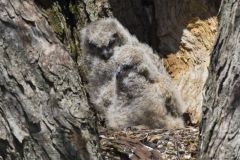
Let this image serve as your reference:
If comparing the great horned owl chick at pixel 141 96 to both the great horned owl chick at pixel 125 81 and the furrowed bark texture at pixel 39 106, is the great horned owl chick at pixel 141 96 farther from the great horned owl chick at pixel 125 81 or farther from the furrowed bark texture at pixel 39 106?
the furrowed bark texture at pixel 39 106

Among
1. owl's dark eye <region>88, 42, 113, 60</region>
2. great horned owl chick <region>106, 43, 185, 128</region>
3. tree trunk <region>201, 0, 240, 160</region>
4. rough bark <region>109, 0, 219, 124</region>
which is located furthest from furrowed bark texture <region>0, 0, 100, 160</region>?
rough bark <region>109, 0, 219, 124</region>

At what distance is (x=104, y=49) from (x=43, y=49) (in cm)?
251

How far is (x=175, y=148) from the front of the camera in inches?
209

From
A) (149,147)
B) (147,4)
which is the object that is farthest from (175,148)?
(147,4)

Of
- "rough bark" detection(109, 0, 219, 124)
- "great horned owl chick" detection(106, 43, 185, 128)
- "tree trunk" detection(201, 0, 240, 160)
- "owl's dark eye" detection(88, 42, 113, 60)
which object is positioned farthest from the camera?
"rough bark" detection(109, 0, 219, 124)

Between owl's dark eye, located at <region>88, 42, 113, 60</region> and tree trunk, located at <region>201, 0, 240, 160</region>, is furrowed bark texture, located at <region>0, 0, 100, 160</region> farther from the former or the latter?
owl's dark eye, located at <region>88, 42, 113, 60</region>

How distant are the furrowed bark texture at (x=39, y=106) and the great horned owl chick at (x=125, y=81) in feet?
7.59

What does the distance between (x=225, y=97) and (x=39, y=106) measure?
98cm

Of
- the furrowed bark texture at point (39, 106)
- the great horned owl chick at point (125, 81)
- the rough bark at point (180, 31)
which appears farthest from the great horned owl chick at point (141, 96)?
the furrowed bark texture at point (39, 106)

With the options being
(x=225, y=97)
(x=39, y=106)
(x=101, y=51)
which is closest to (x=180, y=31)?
(x=101, y=51)

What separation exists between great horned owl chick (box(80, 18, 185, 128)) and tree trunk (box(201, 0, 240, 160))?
2355 mm

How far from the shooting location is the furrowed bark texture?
12.8 feet

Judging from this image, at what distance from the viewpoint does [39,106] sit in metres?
3.94

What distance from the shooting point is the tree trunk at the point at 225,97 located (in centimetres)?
386
